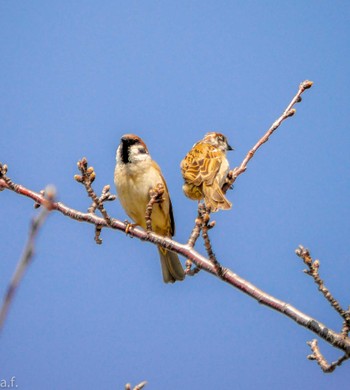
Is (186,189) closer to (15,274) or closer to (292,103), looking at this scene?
(292,103)

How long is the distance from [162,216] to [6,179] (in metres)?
2.93

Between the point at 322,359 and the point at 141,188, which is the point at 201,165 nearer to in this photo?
the point at 141,188

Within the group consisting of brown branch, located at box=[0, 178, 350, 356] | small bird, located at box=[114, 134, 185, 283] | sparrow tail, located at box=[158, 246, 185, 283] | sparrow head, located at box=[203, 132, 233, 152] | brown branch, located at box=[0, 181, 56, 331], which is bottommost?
brown branch, located at box=[0, 181, 56, 331]

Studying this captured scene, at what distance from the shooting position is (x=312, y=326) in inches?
120

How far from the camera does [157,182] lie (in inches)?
255

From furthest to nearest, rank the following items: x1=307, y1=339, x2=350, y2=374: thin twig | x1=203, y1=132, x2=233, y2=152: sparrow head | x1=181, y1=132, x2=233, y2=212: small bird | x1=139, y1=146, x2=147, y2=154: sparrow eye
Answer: x1=203, y1=132, x2=233, y2=152: sparrow head
x1=139, y1=146, x2=147, y2=154: sparrow eye
x1=181, y1=132, x2=233, y2=212: small bird
x1=307, y1=339, x2=350, y2=374: thin twig

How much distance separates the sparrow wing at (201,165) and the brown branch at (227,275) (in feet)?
7.73

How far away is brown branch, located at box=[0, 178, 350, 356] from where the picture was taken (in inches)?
118

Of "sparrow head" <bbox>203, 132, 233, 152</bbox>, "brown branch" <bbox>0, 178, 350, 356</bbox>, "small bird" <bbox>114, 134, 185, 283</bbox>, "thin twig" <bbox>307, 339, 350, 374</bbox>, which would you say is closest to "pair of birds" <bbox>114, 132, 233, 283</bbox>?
"small bird" <bbox>114, 134, 185, 283</bbox>

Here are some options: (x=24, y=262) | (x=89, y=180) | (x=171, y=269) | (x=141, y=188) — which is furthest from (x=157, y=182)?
(x=24, y=262)

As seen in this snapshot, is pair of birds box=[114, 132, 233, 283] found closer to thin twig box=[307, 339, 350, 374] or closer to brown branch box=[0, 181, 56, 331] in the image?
thin twig box=[307, 339, 350, 374]

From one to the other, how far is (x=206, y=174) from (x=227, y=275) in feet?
10.8

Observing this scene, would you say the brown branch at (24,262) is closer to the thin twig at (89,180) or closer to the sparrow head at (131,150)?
the thin twig at (89,180)

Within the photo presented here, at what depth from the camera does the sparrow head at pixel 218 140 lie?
8.20 m
